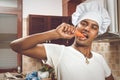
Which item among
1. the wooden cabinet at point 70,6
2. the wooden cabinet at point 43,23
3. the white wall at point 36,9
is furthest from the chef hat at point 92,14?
Answer: the white wall at point 36,9

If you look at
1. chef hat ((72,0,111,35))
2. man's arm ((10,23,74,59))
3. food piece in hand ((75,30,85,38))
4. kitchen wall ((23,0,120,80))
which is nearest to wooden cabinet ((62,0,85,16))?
kitchen wall ((23,0,120,80))

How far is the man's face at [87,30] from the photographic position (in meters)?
1.38

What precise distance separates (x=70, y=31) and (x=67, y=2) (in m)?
2.76

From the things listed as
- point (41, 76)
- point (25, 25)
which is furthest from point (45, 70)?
point (25, 25)

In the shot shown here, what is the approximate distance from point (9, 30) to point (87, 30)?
2831 millimetres

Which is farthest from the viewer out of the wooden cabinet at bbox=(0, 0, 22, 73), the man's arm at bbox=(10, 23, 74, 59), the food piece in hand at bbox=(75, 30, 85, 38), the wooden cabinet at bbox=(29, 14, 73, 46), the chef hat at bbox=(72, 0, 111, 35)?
the wooden cabinet at bbox=(0, 0, 22, 73)

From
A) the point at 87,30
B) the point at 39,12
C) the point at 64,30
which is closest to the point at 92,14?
the point at 87,30

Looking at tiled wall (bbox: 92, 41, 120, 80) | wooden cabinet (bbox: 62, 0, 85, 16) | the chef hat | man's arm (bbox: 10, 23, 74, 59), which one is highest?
wooden cabinet (bbox: 62, 0, 85, 16)

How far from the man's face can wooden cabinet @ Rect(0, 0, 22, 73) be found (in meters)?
2.72

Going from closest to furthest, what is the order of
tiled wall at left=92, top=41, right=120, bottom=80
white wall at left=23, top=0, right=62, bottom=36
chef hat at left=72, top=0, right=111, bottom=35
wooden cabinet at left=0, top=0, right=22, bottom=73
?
chef hat at left=72, top=0, right=111, bottom=35 → tiled wall at left=92, top=41, right=120, bottom=80 → wooden cabinet at left=0, top=0, right=22, bottom=73 → white wall at left=23, top=0, right=62, bottom=36

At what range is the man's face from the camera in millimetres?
1385

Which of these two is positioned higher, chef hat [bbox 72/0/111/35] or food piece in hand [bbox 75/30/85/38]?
chef hat [bbox 72/0/111/35]

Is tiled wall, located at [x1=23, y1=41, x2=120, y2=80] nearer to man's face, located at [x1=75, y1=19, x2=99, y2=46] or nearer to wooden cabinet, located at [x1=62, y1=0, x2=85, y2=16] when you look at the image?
wooden cabinet, located at [x1=62, y1=0, x2=85, y2=16]

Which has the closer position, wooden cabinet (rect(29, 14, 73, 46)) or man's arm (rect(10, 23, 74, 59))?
man's arm (rect(10, 23, 74, 59))
